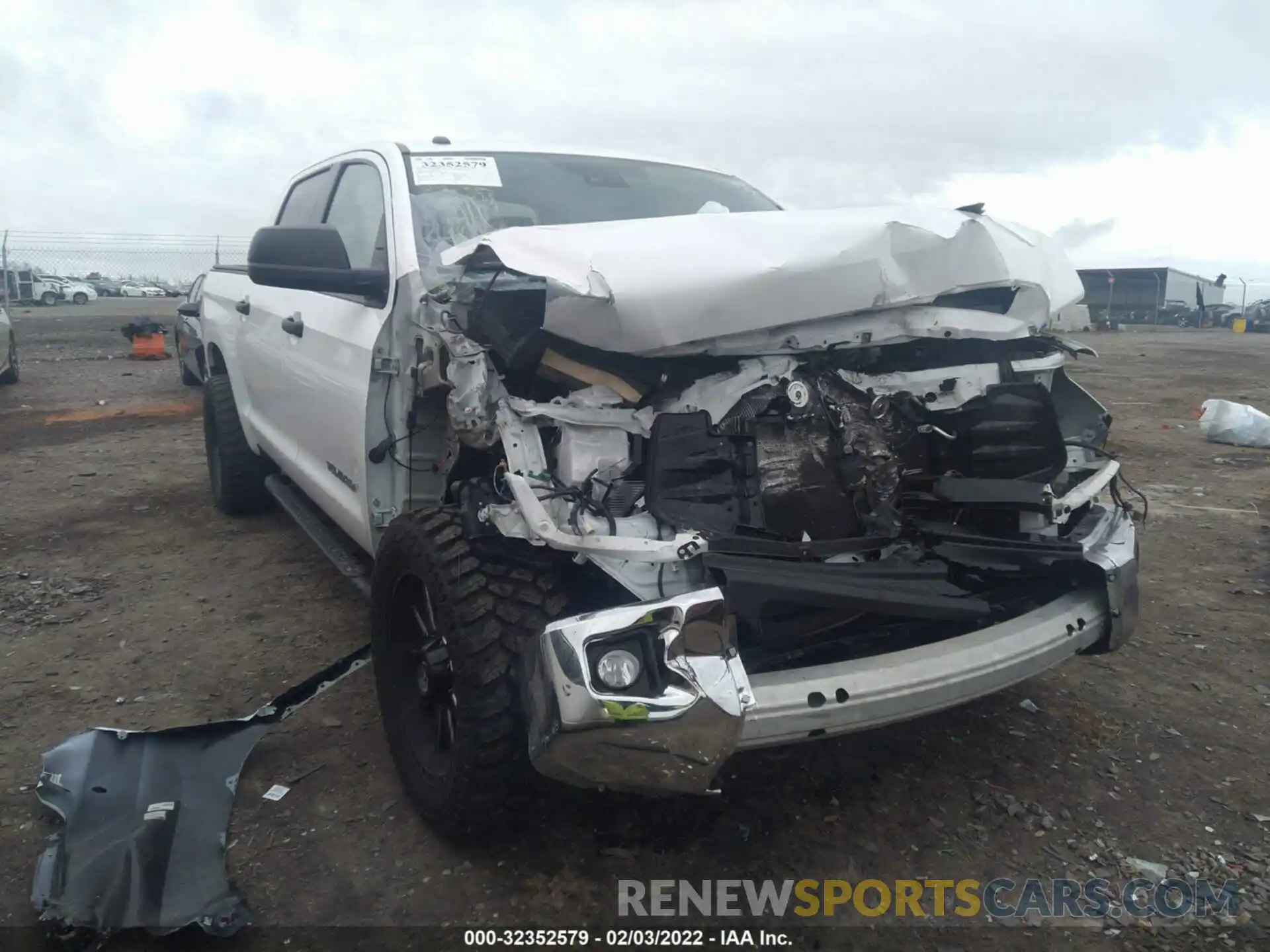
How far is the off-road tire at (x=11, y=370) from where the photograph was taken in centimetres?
1195

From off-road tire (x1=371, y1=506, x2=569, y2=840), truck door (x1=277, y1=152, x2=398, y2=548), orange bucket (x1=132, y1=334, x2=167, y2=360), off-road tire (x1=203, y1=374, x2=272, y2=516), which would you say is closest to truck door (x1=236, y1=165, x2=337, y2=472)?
truck door (x1=277, y1=152, x2=398, y2=548)

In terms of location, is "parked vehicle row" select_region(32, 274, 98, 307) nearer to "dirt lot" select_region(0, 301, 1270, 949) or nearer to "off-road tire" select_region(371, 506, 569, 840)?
"dirt lot" select_region(0, 301, 1270, 949)

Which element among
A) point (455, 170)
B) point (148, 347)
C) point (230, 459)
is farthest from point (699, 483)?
point (148, 347)

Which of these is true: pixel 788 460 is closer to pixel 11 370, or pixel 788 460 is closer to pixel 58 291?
pixel 11 370

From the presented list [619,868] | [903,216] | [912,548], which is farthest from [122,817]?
[903,216]

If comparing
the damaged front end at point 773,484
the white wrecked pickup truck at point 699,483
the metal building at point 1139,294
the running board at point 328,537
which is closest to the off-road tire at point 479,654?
the white wrecked pickup truck at point 699,483

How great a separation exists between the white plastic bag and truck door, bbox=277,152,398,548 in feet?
23.6

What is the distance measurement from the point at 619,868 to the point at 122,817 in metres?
1.33

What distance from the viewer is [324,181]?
14.2 feet

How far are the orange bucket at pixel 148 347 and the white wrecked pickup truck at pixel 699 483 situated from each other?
46.6 feet

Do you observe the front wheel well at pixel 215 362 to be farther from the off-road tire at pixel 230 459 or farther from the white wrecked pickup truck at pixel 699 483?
the white wrecked pickup truck at pixel 699 483

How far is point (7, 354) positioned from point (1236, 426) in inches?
521

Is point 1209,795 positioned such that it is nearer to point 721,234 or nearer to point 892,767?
point 892,767

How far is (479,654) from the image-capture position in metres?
2.29
